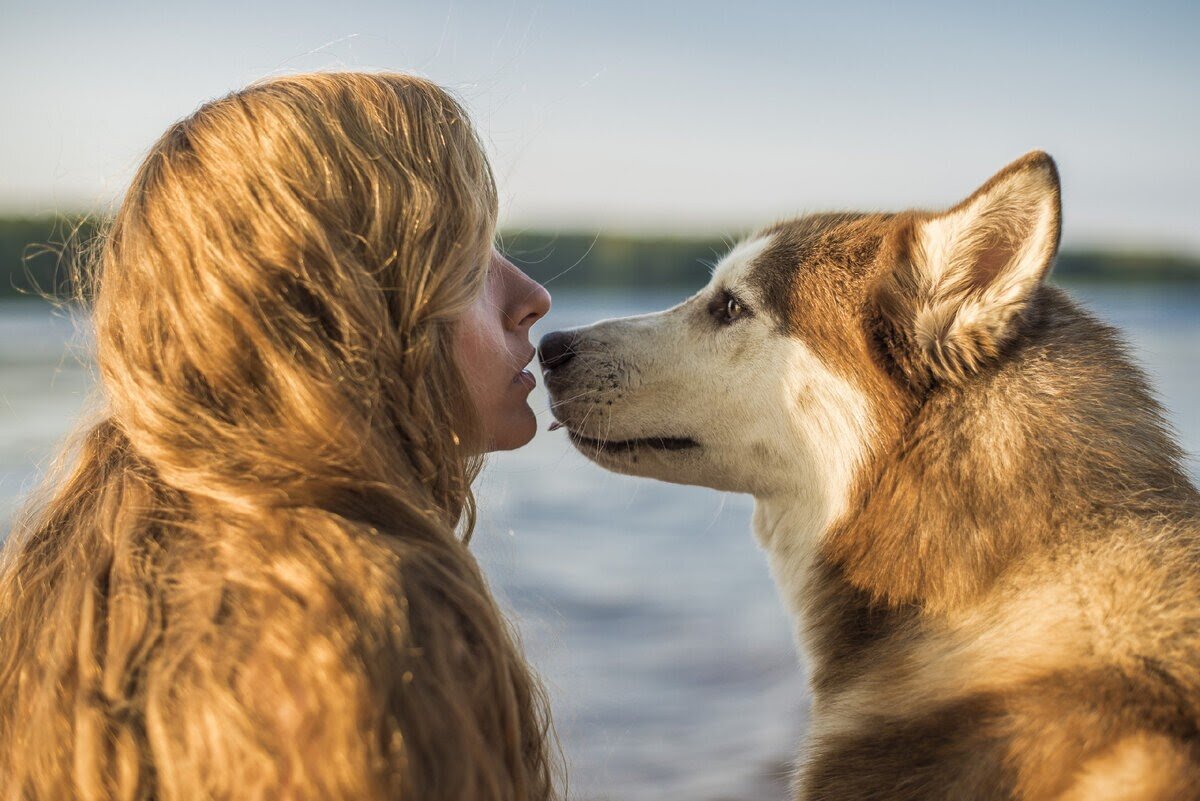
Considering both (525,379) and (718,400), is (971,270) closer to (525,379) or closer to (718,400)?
(718,400)

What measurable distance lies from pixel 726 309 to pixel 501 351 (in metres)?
0.80

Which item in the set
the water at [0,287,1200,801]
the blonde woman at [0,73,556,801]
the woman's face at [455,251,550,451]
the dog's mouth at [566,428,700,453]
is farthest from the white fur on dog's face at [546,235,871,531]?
the blonde woman at [0,73,556,801]

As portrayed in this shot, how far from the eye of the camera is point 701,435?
105 inches

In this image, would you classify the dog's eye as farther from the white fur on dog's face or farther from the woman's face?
the woman's face

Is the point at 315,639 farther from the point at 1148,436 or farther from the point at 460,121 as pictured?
the point at 1148,436

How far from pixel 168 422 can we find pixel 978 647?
155cm

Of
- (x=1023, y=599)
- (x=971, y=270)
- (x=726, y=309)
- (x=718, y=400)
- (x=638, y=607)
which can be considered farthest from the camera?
(x=638, y=607)

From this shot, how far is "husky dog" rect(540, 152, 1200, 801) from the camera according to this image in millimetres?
1771

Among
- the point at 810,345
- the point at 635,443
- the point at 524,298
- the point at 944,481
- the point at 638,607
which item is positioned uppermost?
the point at 524,298

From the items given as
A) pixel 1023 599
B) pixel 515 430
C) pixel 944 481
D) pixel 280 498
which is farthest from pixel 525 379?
pixel 1023 599

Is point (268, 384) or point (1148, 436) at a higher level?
point (268, 384)

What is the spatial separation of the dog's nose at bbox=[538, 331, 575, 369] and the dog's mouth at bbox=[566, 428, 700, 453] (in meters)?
0.19

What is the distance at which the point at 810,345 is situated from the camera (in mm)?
2547

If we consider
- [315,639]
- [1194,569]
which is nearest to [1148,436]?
[1194,569]
